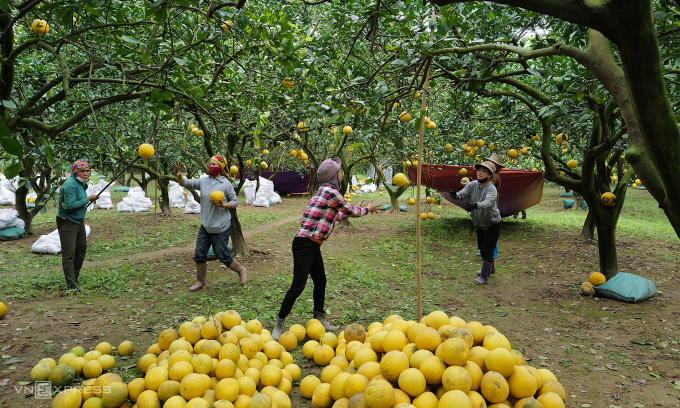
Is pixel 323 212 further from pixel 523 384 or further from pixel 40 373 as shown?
pixel 40 373

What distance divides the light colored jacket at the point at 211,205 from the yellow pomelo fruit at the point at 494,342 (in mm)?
3490

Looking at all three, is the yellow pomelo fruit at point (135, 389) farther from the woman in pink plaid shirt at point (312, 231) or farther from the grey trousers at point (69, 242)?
the grey trousers at point (69, 242)

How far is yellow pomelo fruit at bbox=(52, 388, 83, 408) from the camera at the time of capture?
204 cm

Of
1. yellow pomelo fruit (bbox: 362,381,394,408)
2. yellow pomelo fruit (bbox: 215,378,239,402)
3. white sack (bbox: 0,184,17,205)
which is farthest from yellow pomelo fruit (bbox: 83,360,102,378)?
white sack (bbox: 0,184,17,205)

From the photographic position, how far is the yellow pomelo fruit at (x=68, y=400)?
6.70 feet

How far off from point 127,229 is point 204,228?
6.50 meters

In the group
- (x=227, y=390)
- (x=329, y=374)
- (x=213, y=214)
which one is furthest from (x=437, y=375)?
(x=213, y=214)

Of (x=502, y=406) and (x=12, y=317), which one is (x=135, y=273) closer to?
(x=12, y=317)

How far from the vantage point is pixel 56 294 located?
15.0 feet

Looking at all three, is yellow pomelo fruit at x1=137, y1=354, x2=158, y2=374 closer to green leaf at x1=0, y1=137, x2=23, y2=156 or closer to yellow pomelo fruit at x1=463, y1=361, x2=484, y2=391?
green leaf at x1=0, y1=137, x2=23, y2=156

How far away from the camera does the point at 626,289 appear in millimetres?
4590

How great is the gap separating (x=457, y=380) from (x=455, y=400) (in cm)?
11

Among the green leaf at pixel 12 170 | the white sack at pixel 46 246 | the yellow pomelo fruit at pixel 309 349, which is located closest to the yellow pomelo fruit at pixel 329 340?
the yellow pomelo fruit at pixel 309 349

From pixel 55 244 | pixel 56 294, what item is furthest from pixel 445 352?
pixel 55 244
